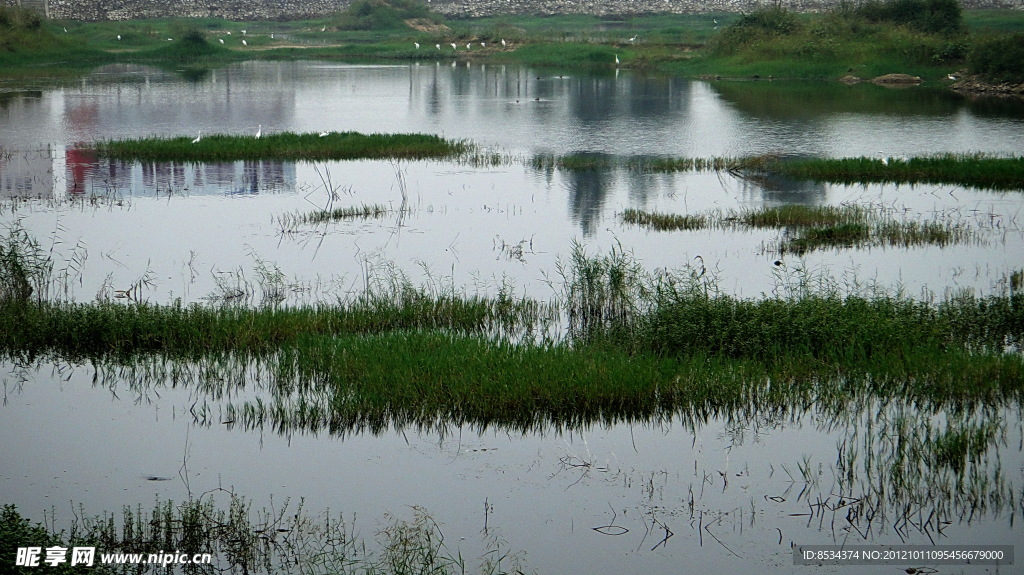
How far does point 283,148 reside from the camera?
70.8 ft

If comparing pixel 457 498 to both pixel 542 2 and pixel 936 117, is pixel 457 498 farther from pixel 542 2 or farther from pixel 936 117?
pixel 542 2

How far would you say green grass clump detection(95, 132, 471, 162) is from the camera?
21141 mm

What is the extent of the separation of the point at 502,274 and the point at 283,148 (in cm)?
1106

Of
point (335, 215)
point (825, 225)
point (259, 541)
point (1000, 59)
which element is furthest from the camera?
point (1000, 59)

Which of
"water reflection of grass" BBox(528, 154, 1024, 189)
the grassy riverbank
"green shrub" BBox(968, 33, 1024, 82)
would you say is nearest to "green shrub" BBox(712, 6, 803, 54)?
"green shrub" BBox(968, 33, 1024, 82)

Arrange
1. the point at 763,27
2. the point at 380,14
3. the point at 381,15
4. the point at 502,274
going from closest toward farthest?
the point at 502,274
the point at 763,27
the point at 381,15
the point at 380,14

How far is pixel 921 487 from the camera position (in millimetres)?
6172

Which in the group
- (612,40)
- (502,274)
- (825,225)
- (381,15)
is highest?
(381,15)

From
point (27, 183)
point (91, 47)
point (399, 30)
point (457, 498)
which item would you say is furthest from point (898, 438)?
point (399, 30)

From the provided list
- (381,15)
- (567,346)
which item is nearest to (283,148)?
(567,346)

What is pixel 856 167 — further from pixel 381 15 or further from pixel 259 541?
pixel 381 15

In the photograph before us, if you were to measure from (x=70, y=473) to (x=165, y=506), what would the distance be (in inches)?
43.3

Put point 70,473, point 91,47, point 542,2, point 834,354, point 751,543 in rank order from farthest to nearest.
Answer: point 542,2
point 91,47
point 834,354
point 70,473
point 751,543

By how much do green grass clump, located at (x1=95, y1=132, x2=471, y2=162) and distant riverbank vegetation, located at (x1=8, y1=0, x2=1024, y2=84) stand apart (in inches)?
979
